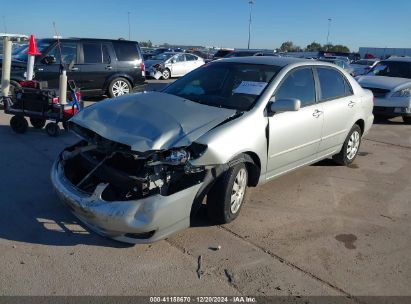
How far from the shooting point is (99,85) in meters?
10.9

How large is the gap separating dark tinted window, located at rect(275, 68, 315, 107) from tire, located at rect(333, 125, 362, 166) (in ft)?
4.41

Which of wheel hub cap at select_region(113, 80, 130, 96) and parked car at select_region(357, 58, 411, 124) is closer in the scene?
parked car at select_region(357, 58, 411, 124)

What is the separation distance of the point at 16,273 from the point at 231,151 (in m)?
2.03

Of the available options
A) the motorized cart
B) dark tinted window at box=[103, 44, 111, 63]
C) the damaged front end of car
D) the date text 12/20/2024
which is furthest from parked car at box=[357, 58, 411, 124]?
the date text 12/20/2024

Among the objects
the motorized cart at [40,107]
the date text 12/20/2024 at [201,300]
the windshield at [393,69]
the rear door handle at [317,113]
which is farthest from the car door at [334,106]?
the windshield at [393,69]

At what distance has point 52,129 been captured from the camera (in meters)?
7.23

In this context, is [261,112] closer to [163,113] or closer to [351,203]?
[163,113]

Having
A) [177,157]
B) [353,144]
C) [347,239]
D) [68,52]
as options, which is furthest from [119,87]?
[347,239]

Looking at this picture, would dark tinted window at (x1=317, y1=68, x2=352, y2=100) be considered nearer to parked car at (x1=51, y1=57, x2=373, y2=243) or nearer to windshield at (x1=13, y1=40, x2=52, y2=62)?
parked car at (x1=51, y1=57, x2=373, y2=243)

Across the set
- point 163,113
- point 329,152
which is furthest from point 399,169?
point 163,113

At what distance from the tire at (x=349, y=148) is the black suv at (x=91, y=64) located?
6742 millimetres

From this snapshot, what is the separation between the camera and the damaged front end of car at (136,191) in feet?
10.8

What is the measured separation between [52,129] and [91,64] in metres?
3.97

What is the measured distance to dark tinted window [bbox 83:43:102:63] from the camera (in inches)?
420
